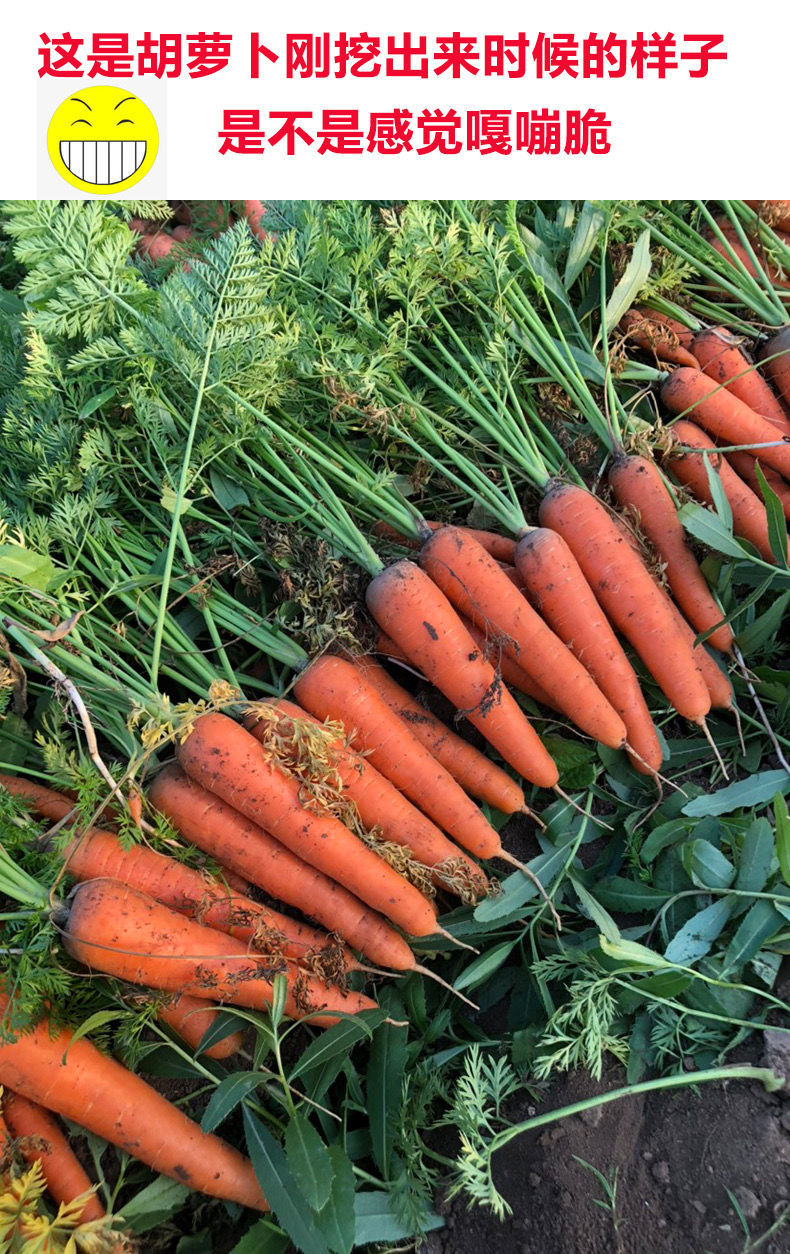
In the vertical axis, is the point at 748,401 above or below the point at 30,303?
below

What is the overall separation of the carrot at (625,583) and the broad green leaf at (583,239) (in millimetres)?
628

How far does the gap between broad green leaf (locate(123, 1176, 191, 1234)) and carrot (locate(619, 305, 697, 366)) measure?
7.49 feet

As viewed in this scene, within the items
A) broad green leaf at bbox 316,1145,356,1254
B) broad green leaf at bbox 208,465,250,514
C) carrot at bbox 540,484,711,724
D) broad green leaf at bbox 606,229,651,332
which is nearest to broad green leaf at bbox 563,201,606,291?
broad green leaf at bbox 606,229,651,332

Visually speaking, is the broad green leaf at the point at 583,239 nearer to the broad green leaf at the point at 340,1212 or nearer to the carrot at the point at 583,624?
the carrot at the point at 583,624

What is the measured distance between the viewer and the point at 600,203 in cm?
222

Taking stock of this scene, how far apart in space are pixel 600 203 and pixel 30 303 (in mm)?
1471

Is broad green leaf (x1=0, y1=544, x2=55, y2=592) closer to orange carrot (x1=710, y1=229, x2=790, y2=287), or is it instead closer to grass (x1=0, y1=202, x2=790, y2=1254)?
grass (x1=0, y1=202, x2=790, y2=1254)

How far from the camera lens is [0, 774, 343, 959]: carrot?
1.81m

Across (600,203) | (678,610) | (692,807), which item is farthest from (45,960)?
(600,203)

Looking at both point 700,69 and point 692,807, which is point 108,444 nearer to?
point 692,807

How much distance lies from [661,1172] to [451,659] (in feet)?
3.62

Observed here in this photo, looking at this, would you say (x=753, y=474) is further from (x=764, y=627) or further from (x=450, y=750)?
(x=450, y=750)

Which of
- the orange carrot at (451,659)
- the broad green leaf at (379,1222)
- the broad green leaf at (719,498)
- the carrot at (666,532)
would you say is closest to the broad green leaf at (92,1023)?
the broad green leaf at (379,1222)

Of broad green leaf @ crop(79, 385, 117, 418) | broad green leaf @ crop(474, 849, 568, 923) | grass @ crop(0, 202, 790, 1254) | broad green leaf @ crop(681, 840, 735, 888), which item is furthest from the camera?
broad green leaf @ crop(79, 385, 117, 418)
